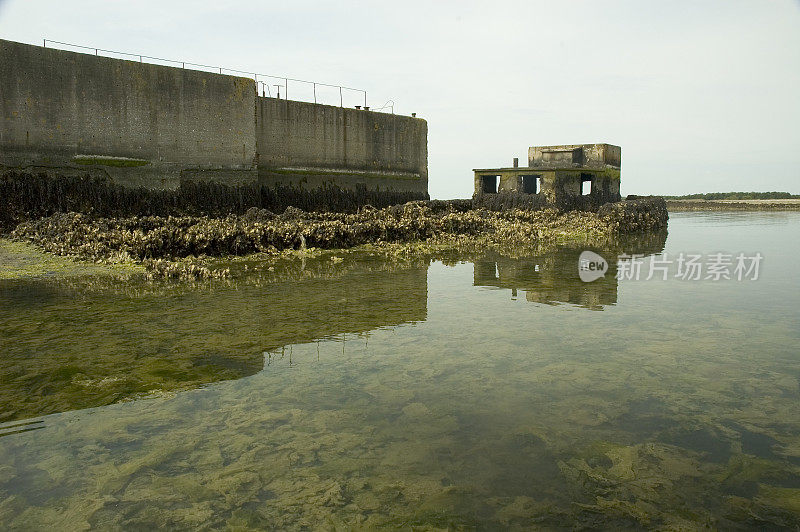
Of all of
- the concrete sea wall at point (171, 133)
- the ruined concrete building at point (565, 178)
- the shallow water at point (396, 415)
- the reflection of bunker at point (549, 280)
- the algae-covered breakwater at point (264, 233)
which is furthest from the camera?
the ruined concrete building at point (565, 178)

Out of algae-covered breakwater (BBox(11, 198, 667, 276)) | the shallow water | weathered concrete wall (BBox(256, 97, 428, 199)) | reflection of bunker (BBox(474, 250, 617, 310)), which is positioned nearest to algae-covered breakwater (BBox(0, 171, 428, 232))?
weathered concrete wall (BBox(256, 97, 428, 199))

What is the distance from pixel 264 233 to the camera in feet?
40.9

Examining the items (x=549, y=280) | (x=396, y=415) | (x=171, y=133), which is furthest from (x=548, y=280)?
(x=171, y=133)

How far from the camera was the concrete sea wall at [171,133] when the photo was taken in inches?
538

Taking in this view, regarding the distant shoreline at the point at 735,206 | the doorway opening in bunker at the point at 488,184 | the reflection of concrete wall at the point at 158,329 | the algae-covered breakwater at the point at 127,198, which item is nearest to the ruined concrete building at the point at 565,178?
the doorway opening in bunker at the point at 488,184

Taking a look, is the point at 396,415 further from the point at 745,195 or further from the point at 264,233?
the point at 745,195

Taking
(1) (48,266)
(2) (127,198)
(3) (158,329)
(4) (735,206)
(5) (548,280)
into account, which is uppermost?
(4) (735,206)

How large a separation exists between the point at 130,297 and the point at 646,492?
6.65 meters

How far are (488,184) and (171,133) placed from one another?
57.1 feet

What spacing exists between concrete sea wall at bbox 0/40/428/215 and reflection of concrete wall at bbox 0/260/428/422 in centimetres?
744

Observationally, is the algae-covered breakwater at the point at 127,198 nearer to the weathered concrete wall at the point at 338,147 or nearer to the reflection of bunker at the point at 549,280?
the weathered concrete wall at the point at 338,147

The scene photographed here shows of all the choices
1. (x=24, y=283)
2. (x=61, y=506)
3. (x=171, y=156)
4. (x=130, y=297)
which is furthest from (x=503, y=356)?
(x=171, y=156)

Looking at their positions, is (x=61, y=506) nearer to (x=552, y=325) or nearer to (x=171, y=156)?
(x=552, y=325)

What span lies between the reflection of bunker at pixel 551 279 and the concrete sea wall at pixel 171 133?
9447mm
